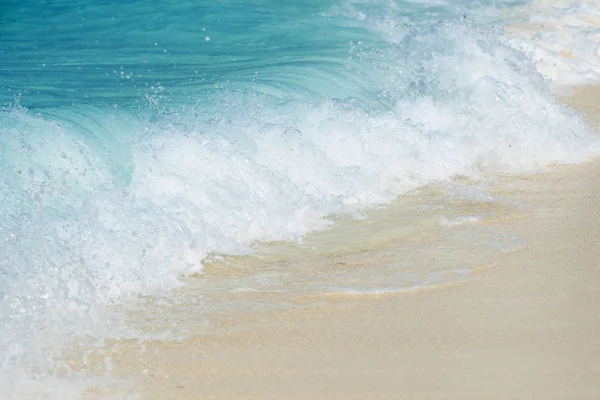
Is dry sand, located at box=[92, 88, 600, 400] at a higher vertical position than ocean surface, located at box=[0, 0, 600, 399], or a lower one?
lower

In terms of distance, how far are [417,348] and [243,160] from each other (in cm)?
216

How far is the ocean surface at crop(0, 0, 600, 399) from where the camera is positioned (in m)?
3.90

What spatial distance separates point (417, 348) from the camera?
3.37 meters

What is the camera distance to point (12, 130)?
17.3ft

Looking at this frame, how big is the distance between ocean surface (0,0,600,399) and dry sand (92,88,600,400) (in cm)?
22

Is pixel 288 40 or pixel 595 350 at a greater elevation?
pixel 288 40

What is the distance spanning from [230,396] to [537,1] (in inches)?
397

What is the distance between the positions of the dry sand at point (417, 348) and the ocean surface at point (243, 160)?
0.73ft

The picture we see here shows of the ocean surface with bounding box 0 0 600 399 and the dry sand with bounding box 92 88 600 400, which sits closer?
the dry sand with bounding box 92 88 600 400

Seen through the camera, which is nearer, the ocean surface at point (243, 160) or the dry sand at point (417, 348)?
the dry sand at point (417, 348)

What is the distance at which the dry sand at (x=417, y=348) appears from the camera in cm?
307

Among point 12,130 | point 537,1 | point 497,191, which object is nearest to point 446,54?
point 497,191

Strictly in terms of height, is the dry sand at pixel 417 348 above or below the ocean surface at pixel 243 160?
below

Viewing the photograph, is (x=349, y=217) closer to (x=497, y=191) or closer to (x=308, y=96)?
(x=497, y=191)
